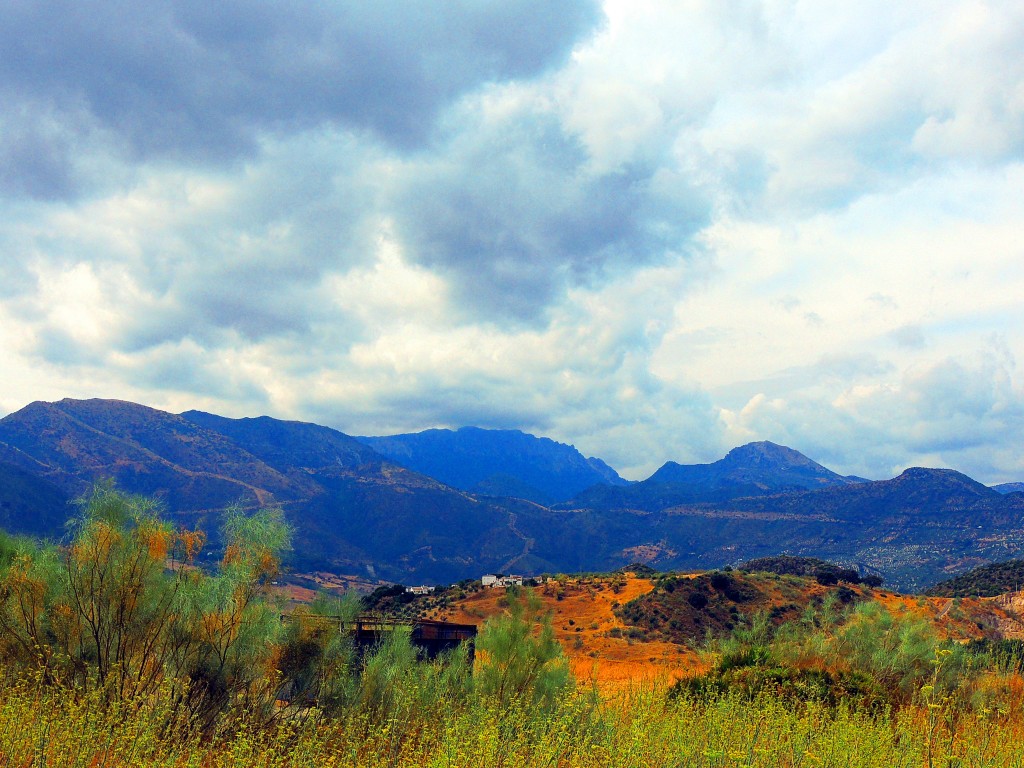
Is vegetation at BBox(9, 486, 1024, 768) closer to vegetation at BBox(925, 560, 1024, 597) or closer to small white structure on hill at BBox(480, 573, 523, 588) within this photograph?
small white structure on hill at BBox(480, 573, 523, 588)

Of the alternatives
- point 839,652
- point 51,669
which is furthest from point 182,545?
point 839,652

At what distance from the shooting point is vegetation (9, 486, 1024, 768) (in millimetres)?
7738

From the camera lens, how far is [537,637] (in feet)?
45.4

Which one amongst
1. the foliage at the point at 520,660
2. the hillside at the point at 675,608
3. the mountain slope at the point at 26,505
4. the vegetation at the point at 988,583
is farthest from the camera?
the mountain slope at the point at 26,505

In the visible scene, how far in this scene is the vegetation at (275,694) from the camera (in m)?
7.74

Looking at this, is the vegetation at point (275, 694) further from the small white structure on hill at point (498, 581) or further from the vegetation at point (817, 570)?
the vegetation at point (817, 570)

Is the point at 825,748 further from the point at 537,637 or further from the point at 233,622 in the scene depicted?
the point at 233,622

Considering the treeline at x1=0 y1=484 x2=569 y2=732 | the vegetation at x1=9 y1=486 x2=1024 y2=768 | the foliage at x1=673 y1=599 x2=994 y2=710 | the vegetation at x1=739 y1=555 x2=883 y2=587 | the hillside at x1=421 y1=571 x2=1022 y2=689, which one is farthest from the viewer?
the vegetation at x1=739 y1=555 x2=883 y2=587

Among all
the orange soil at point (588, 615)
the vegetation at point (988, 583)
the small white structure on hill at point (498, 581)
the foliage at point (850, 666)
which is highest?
the foliage at point (850, 666)

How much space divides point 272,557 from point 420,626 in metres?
9.94

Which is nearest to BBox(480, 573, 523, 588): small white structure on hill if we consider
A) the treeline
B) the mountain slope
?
the treeline

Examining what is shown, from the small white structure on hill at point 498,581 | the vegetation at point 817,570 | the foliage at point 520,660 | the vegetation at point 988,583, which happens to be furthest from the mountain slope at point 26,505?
the foliage at point 520,660

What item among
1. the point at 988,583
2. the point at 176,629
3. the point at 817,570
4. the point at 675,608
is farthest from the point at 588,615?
the point at 176,629

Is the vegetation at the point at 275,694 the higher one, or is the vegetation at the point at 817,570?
the vegetation at the point at 275,694
